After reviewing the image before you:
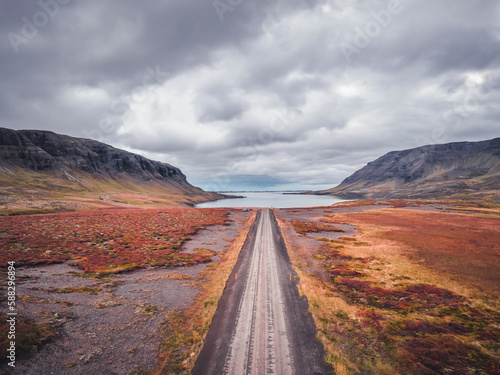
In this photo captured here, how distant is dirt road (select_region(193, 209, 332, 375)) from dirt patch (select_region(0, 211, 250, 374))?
9.35 feet

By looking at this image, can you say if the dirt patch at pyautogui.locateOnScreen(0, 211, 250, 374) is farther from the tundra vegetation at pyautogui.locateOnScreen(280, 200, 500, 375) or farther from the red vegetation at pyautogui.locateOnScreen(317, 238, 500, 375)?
the red vegetation at pyautogui.locateOnScreen(317, 238, 500, 375)

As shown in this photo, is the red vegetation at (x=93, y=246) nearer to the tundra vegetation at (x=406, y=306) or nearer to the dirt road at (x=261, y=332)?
the dirt road at (x=261, y=332)

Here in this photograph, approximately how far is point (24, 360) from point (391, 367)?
14.8m

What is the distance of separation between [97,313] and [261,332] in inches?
382

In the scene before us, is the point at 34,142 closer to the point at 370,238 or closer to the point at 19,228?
the point at 19,228

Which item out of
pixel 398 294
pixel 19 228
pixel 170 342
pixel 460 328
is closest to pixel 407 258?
pixel 398 294

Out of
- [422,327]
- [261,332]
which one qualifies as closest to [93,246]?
[261,332]

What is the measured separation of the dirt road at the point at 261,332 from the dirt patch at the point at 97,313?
9.35 feet

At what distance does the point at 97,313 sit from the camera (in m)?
12.1

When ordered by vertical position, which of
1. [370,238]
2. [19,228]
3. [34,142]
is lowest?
[370,238]

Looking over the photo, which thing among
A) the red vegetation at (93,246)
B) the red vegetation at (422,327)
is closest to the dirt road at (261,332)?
the red vegetation at (422,327)

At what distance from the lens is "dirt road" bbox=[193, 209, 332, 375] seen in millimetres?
8695

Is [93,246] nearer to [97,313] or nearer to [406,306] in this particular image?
[97,313]

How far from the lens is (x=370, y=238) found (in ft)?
117
